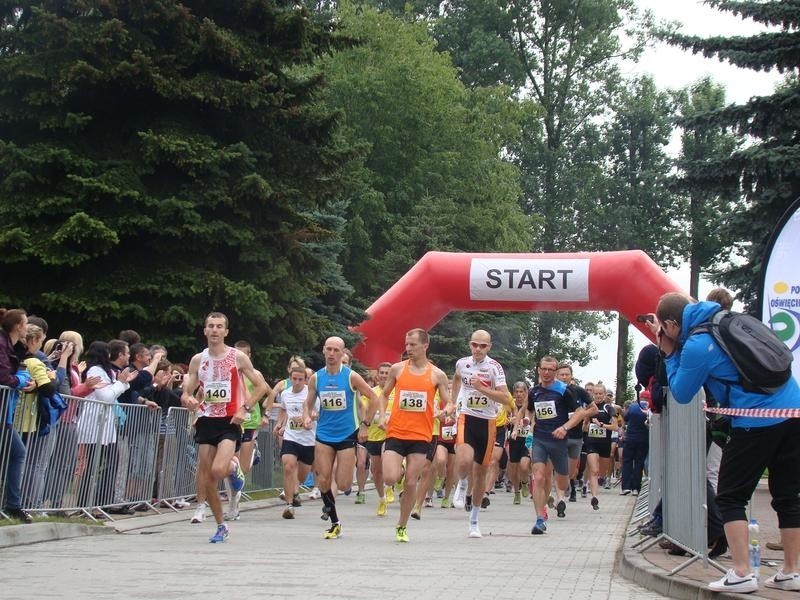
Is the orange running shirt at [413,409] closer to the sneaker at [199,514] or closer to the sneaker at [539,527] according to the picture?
Result: the sneaker at [539,527]

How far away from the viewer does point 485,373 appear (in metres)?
15.3

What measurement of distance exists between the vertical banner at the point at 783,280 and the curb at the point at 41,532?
6599 millimetres

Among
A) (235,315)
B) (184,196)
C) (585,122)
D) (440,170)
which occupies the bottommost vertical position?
(235,315)

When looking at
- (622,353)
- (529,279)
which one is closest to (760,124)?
(529,279)

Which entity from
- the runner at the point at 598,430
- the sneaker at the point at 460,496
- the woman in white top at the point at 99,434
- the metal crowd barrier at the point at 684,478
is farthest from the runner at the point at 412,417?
the runner at the point at 598,430

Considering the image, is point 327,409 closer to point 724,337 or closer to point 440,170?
point 724,337

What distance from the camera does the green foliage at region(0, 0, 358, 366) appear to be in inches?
934

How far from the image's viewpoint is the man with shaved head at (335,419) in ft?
45.1

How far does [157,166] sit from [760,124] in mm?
12208

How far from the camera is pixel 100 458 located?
14492mm

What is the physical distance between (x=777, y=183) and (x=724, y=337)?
807 inches

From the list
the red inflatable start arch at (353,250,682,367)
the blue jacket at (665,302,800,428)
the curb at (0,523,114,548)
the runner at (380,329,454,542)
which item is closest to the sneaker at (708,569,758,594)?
the blue jacket at (665,302,800,428)

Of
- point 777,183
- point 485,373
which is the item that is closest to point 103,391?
point 485,373

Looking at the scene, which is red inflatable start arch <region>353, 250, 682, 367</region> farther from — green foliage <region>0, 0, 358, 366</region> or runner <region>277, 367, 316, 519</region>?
runner <region>277, 367, 316, 519</region>
